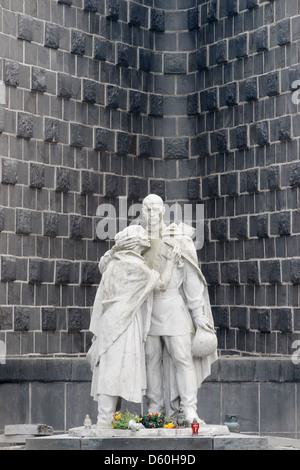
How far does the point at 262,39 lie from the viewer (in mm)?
22297

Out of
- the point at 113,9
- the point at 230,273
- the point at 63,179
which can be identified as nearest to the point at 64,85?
the point at 63,179

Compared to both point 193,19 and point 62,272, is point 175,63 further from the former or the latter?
point 62,272

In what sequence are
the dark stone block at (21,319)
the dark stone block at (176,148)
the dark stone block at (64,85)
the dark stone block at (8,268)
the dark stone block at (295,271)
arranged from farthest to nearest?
the dark stone block at (176,148) → the dark stone block at (64,85) → the dark stone block at (295,271) → the dark stone block at (21,319) → the dark stone block at (8,268)

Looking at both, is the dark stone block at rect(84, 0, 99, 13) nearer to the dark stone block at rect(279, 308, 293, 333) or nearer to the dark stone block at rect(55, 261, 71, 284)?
the dark stone block at rect(55, 261, 71, 284)

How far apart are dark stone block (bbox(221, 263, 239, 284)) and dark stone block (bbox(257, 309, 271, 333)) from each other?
95 cm

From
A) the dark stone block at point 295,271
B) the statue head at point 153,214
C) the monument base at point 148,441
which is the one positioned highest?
the statue head at point 153,214

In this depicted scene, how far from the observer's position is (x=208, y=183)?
2366cm

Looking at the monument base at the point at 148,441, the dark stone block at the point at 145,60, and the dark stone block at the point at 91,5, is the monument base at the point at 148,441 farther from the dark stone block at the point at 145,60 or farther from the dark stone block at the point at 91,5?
the dark stone block at the point at 145,60

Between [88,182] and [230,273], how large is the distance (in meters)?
3.01

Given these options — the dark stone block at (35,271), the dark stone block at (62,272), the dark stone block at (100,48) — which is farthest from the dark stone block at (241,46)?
the dark stone block at (35,271)

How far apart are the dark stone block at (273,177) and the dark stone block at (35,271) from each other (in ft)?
13.5

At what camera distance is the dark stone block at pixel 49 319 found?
841 inches

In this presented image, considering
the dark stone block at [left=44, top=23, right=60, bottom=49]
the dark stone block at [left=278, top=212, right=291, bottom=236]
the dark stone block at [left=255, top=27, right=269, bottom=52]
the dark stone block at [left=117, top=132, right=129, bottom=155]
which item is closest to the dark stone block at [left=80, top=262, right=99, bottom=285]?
the dark stone block at [left=117, top=132, right=129, bottom=155]
